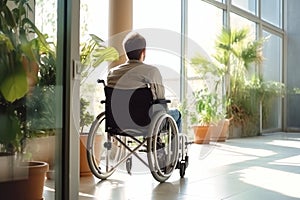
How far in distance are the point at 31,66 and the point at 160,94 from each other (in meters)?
1.31

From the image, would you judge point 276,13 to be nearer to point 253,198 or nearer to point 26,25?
point 253,198

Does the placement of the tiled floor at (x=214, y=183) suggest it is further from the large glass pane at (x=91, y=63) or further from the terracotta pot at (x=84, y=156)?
the large glass pane at (x=91, y=63)

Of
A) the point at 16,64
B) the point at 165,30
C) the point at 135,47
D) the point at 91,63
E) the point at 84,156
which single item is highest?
the point at 165,30

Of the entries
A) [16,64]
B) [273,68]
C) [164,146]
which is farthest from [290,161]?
[273,68]

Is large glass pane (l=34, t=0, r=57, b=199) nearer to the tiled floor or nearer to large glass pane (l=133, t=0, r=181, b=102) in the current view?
the tiled floor

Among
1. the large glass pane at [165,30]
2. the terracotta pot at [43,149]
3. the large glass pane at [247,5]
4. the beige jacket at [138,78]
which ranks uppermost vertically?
the large glass pane at [247,5]

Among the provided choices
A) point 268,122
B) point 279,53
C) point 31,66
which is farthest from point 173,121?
point 279,53

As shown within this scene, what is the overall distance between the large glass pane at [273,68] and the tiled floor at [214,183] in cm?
491

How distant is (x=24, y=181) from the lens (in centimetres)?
187

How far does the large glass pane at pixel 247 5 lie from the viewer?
8084mm

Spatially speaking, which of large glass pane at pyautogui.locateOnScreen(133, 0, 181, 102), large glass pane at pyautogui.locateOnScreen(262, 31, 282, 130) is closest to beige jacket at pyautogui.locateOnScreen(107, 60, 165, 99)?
large glass pane at pyautogui.locateOnScreen(133, 0, 181, 102)

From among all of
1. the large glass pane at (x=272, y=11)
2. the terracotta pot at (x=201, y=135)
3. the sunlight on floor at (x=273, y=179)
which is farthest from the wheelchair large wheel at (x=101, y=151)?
the large glass pane at (x=272, y=11)

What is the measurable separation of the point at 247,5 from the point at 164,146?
624 cm

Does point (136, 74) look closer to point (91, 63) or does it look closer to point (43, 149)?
point (91, 63)
